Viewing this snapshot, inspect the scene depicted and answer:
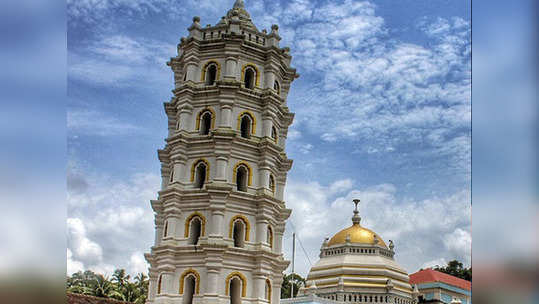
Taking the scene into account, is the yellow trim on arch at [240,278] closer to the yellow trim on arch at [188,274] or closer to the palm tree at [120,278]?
the yellow trim on arch at [188,274]

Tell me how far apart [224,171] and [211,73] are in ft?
13.9

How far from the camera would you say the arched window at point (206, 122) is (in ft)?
60.3

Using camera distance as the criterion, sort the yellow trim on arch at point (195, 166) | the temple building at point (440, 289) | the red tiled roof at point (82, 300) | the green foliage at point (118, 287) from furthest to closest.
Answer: the temple building at point (440, 289) < the green foliage at point (118, 287) < the yellow trim on arch at point (195, 166) < the red tiled roof at point (82, 300)

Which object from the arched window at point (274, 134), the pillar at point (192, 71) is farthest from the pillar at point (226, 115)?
the arched window at point (274, 134)

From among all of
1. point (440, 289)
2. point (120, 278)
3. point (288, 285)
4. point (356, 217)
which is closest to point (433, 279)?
point (440, 289)

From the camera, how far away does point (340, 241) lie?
3525 cm

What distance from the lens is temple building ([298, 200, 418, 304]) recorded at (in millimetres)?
31688

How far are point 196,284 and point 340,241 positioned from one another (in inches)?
806

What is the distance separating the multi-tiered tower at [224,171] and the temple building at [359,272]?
14402 mm

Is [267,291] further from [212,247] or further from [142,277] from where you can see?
[142,277]

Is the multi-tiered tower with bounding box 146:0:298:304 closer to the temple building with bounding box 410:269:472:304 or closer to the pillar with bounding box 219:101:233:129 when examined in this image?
the pillar with bounding box 219:101:233:129

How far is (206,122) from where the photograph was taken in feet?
60.9
